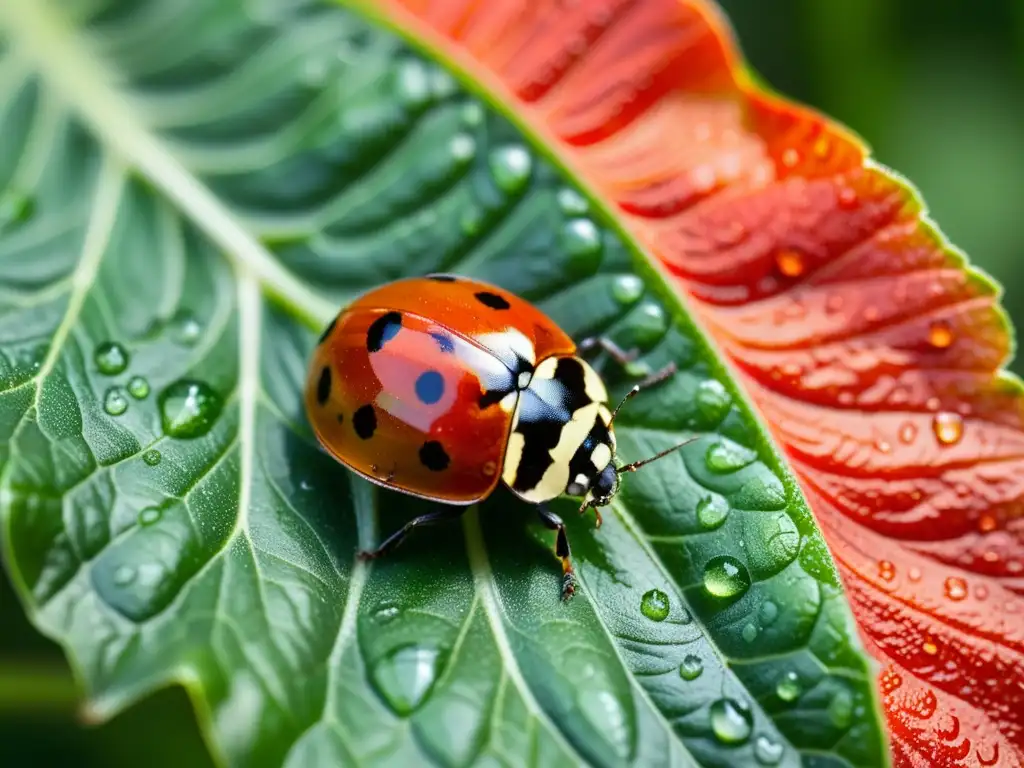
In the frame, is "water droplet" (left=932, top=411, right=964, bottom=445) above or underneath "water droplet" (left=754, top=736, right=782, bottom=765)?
above

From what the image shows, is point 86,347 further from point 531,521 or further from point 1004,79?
point 1004,79

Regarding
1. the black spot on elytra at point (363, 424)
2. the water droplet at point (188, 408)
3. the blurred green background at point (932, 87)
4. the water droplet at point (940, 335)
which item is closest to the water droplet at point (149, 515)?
the water droplet at point (188, 408)

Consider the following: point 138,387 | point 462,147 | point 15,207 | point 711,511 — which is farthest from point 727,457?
point 15,207

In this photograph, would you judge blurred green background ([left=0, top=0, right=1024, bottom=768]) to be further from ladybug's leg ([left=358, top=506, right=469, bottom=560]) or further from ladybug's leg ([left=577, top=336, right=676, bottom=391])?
ladybug's leg ([left=358, top=506, right=469, bottom=560])

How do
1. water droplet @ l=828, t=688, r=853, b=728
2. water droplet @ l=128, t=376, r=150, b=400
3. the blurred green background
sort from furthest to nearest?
the blurred green background → water droplet @ l=128, t=376, r=150, b=400 → water droplet @ l=828, t=688, r=853, b=728

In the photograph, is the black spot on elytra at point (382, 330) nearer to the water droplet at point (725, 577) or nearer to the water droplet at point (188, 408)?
the water droplet at point (188, 408)

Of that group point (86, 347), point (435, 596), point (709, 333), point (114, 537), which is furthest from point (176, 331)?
point (709, 333)

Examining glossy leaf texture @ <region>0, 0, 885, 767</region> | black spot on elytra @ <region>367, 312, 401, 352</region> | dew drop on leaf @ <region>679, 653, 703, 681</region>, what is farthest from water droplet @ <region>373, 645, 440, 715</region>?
→ black spot on elytra @ <region>367, 312, 401, 352</region>
